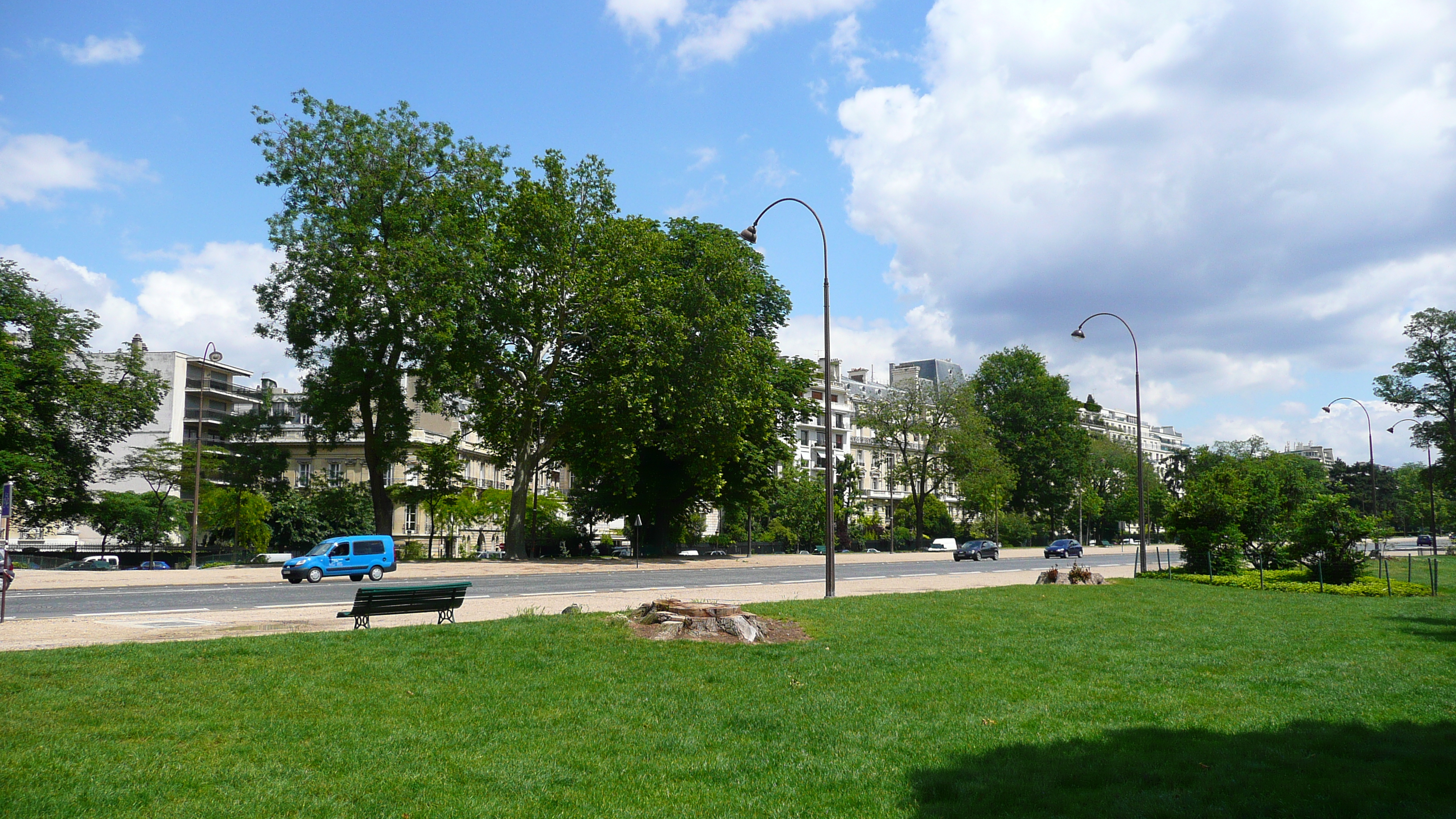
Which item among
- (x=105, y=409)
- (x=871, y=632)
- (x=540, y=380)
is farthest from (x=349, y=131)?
(x=871, y=632)

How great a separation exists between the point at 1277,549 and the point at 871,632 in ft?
74.9

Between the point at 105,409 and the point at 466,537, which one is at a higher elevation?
the point at 105,409

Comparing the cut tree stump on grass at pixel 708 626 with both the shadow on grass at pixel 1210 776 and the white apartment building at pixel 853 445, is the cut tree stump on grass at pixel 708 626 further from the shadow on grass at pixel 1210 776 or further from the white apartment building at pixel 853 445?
the white apartment building at pixel 853 445

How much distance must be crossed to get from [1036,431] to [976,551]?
3742 cm

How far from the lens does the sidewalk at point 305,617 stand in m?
13.8

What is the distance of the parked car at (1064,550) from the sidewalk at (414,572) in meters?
17.9

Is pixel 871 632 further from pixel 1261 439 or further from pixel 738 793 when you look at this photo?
pixel 1261 439

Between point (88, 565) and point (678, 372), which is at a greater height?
point (678, 372)

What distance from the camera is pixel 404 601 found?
14.9m

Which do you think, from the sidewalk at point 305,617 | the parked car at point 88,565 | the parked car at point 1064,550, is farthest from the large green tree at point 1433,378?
the parked car at point 88,565

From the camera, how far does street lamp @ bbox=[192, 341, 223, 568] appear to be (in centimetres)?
4469

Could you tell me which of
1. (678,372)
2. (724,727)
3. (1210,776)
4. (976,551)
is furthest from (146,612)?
(976,551)

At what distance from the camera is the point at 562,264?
40.7 m

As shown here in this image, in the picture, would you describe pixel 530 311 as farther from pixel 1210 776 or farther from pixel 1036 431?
pixel 1036 431
